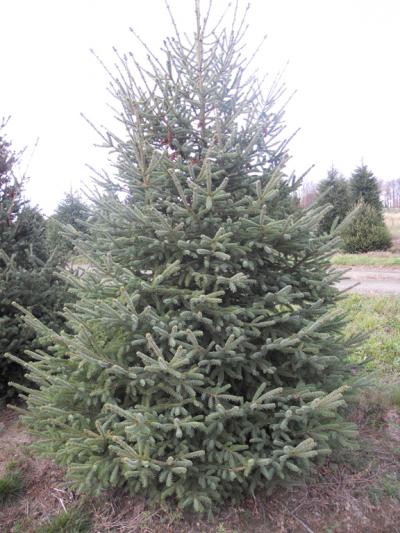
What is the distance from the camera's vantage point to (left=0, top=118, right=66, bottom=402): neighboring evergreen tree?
374 centimetres

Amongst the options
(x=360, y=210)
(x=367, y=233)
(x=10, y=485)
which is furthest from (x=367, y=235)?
(x=10, y=485)

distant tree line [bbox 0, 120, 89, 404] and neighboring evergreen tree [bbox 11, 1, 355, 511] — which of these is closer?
neighboring evergreen tree [bbox 11, 1, 355, 511]

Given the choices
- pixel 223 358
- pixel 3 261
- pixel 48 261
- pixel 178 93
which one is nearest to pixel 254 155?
pixel 178 93

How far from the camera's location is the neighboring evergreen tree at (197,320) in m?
2.16

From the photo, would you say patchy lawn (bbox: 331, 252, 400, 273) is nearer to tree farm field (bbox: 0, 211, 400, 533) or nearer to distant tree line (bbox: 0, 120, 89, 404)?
tree farm field (bbox: 0, 211, 400, 533)

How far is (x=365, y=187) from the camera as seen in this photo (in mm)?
16688

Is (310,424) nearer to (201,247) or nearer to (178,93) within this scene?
(201,247)

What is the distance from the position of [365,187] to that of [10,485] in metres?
17.0

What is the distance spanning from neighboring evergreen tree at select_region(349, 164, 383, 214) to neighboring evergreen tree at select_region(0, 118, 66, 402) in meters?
15.0

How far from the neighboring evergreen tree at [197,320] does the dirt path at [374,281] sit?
17.4 feet

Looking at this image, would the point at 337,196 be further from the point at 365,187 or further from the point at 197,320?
the point at 197,320

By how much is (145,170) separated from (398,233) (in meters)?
19.3

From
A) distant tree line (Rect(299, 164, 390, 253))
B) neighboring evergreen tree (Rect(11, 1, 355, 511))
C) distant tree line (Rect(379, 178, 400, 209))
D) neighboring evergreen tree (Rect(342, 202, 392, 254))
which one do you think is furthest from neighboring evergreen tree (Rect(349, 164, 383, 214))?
distant tree line (Rect(379, 178, 400, 209))

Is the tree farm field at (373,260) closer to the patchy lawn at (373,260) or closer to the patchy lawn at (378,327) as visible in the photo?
the patchy lawn at (373,260)
